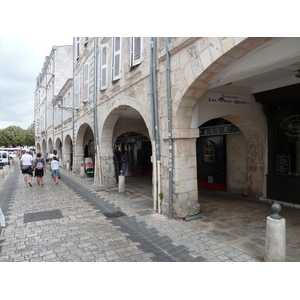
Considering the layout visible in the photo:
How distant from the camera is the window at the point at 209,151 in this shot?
9.12 meters

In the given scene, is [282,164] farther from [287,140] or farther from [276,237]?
[276,237]

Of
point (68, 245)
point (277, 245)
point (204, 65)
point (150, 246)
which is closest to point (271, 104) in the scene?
point (204, 65)

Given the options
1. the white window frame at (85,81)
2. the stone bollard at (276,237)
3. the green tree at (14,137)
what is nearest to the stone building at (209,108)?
the white window frame at (85,81)

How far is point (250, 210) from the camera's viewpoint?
6145mm

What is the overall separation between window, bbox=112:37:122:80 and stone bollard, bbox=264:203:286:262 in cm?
693

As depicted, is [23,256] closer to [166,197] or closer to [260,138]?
[166,197]

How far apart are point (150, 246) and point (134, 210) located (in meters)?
A: 2.33

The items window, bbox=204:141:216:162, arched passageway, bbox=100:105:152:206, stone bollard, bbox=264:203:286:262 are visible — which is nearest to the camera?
stone bollard, bbox=264:203:286:262

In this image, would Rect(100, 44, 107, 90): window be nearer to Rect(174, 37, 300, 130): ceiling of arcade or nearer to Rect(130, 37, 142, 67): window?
Rect(130, 37, 142, 67): window

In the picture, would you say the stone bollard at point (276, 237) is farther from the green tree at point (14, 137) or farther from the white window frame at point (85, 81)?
the green tree at point (14, 137)

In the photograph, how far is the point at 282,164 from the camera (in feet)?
22.1

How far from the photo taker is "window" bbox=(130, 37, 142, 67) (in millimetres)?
6957

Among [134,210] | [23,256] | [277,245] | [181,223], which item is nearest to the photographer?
[277,245]

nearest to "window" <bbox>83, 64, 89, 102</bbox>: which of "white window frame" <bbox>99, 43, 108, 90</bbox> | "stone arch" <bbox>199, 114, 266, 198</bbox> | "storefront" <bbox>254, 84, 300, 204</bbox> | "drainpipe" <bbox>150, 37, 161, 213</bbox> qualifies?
"white window frame" <bbox>99, 43, 108, 90</bbox>
